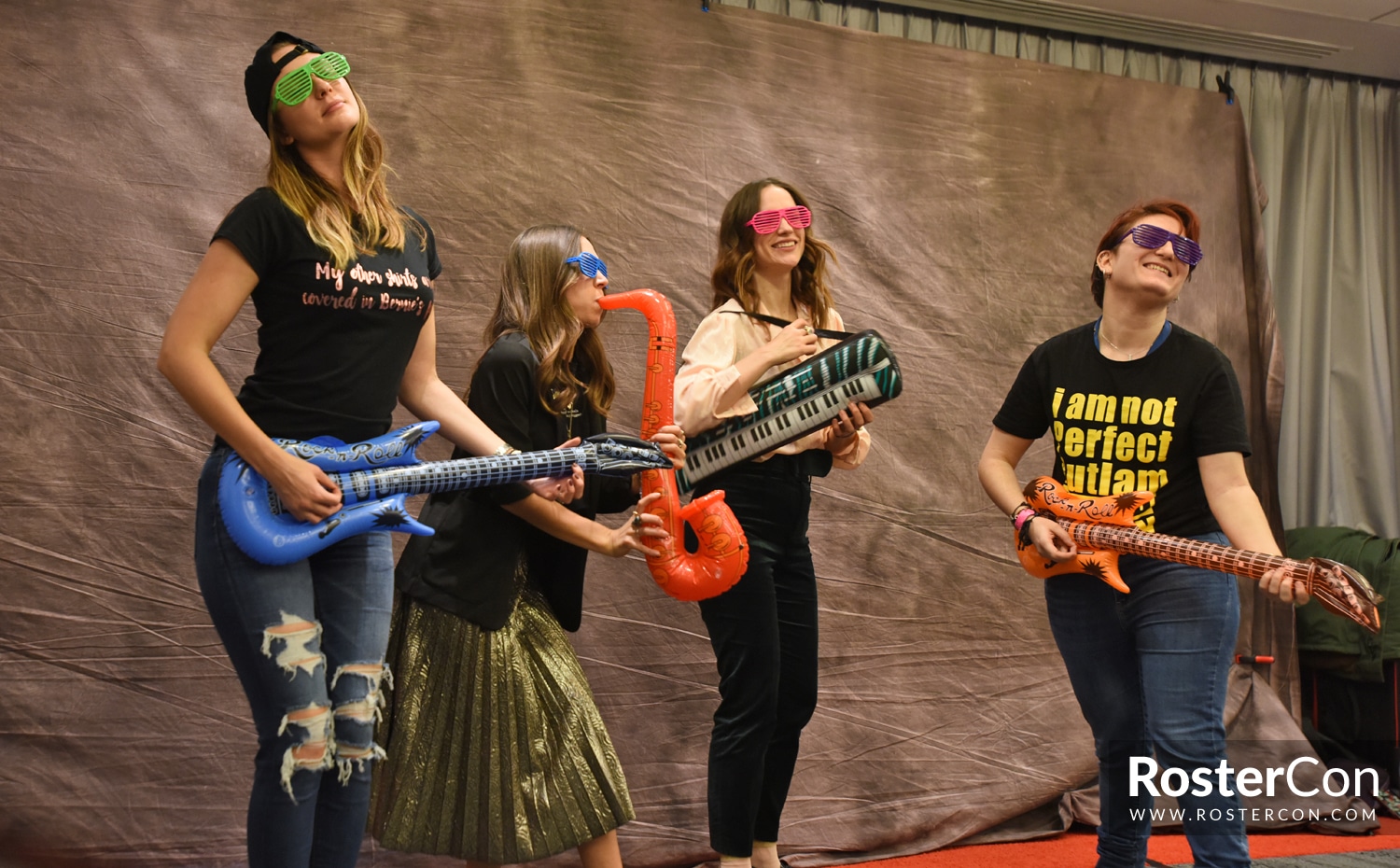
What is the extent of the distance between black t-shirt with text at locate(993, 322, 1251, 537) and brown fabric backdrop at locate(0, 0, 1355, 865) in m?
1.33

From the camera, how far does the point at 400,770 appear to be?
2.33 meters

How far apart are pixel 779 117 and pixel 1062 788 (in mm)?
2556

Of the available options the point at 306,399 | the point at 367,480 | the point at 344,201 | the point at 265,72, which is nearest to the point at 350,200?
the point at 344,201

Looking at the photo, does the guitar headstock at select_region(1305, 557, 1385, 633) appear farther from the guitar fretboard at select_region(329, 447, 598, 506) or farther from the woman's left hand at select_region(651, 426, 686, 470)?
the guitar fretboard at select_region(329, 447, 598, 506)

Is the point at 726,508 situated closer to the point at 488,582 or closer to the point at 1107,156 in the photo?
the point at 488,582

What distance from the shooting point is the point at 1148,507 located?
2539mm

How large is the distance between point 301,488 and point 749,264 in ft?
4.46

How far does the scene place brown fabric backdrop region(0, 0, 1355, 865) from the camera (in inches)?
119

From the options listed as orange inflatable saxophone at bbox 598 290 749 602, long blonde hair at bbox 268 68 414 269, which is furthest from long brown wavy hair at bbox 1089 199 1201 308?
long blonde hair at bbox 268 68 414 269

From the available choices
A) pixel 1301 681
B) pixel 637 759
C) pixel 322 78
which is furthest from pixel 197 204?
pixel 1301 681

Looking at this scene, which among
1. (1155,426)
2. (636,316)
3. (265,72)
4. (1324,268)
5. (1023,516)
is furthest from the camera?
(1324,268)

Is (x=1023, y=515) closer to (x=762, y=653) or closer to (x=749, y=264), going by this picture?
(x=762, y=653)

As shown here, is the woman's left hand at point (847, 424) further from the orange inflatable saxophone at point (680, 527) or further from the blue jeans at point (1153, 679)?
the blue jeans at point (1153, 679)

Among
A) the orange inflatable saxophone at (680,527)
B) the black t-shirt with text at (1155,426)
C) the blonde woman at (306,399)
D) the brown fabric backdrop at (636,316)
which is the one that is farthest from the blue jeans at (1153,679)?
the blonde woman at (306,399)
